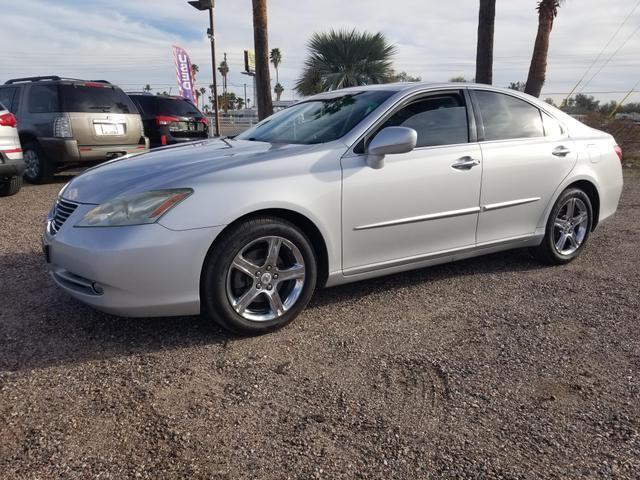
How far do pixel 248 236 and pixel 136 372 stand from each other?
3.13 feet

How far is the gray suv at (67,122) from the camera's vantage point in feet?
28.4

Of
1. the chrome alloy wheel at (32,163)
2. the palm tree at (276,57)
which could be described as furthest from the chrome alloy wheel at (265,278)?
the palm tree at (276,57)

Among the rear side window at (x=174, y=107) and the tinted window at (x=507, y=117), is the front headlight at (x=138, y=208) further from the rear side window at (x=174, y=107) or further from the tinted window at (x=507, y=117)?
the rear side window at (x=174, y=107)

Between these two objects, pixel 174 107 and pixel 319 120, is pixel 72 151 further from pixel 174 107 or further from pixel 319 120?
pixel 319 120

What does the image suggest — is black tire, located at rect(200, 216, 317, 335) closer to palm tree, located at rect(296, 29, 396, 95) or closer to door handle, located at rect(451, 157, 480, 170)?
door handle, located at rect(451, 157, 480, 170)

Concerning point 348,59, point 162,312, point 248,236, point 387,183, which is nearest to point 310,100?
point 387,183

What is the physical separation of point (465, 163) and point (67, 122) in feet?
22.9

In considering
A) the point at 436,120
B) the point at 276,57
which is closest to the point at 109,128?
the point at 436,120

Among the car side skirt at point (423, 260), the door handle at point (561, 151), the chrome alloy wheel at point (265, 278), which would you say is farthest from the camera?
the door handle at point (561, 151)

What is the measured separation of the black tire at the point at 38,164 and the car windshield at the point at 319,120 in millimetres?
5814

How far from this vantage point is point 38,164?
904cm

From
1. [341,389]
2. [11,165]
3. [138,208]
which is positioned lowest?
[341,389]

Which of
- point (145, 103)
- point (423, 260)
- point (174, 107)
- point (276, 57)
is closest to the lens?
point (423, 260)

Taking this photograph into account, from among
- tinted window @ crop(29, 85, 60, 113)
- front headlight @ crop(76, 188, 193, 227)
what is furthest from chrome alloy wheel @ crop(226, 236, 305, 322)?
tinted window @ crop(29, 85, 60, 113)
